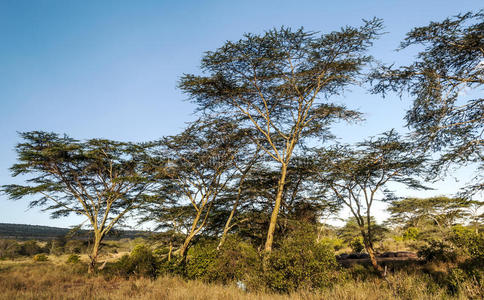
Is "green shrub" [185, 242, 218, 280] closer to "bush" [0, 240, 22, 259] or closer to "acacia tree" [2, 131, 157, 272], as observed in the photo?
"acacia tree" [2, 131, 157, 272]

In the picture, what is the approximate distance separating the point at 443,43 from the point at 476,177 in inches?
133

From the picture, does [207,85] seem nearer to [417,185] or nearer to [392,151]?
[392,151]

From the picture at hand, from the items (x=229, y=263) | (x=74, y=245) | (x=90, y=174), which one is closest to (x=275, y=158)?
(x=229, y=263)

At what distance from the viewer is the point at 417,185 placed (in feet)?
44.7

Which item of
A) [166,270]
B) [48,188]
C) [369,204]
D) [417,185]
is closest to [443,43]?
[369,204]

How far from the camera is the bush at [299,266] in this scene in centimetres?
659

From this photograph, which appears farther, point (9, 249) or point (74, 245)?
point (74, 245)

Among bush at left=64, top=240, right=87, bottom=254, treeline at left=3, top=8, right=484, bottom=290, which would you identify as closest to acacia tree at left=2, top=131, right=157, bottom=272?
treeline at left=3, top=8, right=484, bottom=290

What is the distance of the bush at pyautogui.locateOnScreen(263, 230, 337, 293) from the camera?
21.6 feet

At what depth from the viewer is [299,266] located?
670cm

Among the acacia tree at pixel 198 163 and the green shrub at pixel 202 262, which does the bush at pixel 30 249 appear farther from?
the green shrub at pixel 202 262

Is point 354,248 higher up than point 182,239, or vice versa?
point 182,239

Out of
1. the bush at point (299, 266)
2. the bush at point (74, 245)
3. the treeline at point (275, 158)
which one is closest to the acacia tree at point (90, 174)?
the treeline at point (275, 158)

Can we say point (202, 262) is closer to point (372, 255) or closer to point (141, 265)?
point (141, 265)
